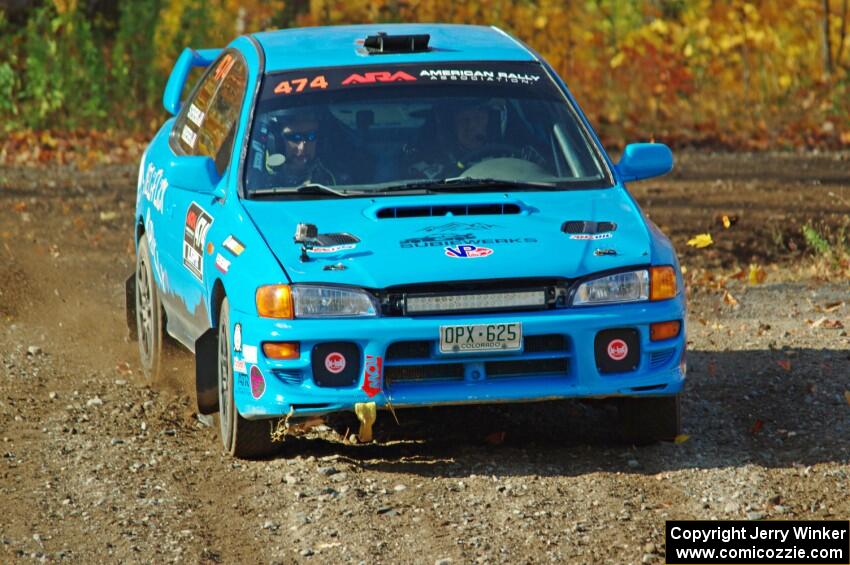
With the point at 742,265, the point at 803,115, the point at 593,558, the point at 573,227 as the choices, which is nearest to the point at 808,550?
the point at 593,558

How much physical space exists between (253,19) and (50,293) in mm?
13689

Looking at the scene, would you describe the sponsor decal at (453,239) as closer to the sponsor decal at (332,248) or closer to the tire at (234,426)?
the sponsor decal at (332,248)

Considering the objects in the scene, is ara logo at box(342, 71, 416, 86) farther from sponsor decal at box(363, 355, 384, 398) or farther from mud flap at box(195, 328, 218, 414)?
sponsor decal at box(363, 355, 384, 398)

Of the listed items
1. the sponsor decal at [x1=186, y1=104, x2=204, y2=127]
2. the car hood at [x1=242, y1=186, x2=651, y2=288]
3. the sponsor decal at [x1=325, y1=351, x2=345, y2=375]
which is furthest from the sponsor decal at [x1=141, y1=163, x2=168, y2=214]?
the sponsor decal at [x1=325, y1=351, x2=345, y2=375]

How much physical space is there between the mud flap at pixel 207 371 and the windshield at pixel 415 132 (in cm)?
68

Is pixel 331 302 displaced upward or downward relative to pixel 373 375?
upward

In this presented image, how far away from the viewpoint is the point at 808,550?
5742mm

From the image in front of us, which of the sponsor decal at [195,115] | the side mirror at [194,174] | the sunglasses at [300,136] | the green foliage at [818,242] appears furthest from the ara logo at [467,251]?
the green foliage at [818,242]

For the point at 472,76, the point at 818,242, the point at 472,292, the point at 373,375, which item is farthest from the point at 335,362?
the point at 818,242

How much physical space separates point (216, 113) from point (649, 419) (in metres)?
2.74

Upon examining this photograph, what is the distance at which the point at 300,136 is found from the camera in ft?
25.2

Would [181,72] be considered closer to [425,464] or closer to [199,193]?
[199,193]

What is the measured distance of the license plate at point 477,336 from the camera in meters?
6.60

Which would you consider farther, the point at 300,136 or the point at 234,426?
the point at 300,136
